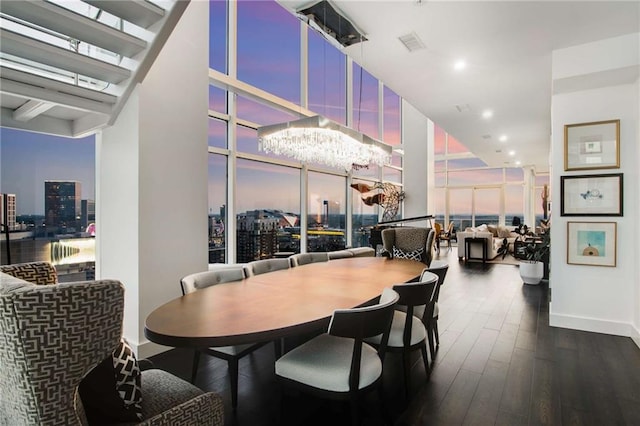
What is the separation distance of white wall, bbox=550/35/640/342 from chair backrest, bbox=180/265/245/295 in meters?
3.57

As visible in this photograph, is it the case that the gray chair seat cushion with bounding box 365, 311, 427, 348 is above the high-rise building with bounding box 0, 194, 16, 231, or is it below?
below

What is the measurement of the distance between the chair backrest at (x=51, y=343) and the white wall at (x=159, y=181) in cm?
216

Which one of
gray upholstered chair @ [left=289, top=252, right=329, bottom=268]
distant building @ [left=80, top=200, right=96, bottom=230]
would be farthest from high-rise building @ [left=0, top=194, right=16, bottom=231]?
gray upholstered chair @ [left=289, top=252, right=329, bottom=268]

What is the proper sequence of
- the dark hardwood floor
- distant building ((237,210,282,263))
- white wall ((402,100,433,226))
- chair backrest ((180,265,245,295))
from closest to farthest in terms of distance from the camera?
the dark hardwood floor, chair backrest ((180,265,245,295)), distant building ((237,210,282,263)), white wall ((402,100,433,226))

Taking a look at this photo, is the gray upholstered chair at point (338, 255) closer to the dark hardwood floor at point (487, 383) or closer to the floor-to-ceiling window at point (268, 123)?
the floor-to-ceiling window at point (268, 123)

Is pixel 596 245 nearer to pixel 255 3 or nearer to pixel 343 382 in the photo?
pixel 343 382

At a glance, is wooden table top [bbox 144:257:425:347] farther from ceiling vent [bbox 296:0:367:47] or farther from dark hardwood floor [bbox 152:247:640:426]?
ceiling vent [bbox 296:0:367:47]

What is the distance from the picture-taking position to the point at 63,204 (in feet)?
10.8

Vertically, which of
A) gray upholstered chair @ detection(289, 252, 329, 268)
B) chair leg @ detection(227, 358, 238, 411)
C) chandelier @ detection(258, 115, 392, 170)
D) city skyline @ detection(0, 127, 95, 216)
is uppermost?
chandelier @ detection(258, 115, 392, 170)

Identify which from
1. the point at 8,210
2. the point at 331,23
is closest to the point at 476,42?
the point at 331,23

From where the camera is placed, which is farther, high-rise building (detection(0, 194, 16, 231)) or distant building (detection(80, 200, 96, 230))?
distant building (detection(80, 200, 96, 230))

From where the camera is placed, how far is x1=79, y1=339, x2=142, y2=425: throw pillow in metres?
1.18

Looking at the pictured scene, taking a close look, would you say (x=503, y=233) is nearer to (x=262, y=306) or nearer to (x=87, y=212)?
(x=262, y=306)

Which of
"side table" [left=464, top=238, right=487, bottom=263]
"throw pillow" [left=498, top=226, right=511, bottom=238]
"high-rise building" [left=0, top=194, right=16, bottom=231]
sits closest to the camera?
"high-rise building" [left=0, top=194, right=16, bottom=231]
